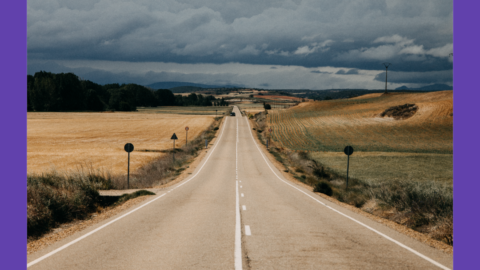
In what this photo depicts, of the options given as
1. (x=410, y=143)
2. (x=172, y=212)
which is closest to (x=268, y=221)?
(x=172, y=212)

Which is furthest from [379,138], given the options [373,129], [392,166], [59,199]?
[59,199]

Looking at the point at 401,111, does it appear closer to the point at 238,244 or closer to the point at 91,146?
the point at 91,146

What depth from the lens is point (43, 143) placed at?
175ft

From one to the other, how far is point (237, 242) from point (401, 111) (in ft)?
275

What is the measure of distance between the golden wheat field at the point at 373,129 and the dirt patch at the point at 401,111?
1.35 m

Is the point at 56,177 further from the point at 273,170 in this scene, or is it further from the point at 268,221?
the point at 273,170

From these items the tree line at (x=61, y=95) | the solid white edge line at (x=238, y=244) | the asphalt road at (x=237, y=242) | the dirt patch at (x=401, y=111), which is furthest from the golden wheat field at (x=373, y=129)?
the tree line at (x=61, y=95)

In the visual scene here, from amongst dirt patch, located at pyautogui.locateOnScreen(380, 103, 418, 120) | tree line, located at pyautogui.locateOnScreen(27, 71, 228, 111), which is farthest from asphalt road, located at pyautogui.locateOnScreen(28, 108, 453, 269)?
tree line, located at pyautogui.locateOnScreen(27, 71, 228, 111)

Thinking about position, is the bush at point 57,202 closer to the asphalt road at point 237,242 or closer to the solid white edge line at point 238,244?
the asphalt road at point 237,242

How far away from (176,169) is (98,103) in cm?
12475

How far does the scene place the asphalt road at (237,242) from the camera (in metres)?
A: 6.68

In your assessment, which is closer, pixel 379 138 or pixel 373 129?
pixel 379 138

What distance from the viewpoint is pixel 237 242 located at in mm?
8102

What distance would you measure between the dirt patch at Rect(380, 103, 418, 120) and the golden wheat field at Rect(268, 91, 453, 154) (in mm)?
1352
